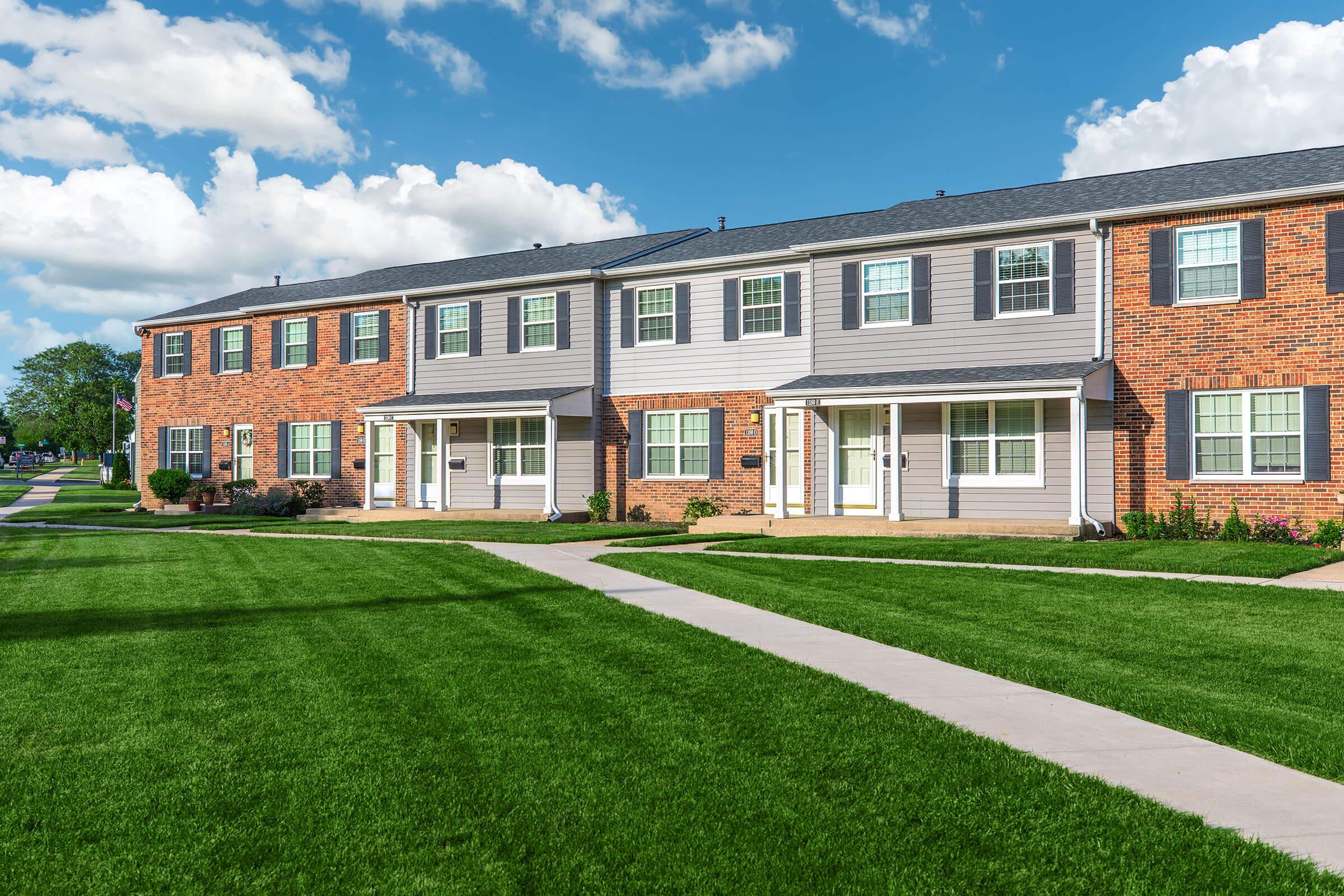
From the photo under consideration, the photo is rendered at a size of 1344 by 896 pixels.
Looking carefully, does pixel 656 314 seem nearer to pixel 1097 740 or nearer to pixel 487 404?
pixel 487 404

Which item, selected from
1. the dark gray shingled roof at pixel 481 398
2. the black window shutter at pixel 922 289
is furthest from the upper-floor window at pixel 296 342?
the black window shutter at pixel 922 289

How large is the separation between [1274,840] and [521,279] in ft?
65.2

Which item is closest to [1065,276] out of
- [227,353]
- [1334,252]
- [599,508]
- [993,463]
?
[993,463]

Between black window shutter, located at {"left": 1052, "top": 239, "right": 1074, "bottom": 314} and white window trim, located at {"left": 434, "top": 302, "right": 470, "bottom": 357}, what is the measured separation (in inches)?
508

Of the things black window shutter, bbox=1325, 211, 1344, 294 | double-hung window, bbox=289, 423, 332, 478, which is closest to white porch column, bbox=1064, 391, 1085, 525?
black window shutter, bbox=1325, 211, 1344, 294

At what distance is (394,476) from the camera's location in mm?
24328

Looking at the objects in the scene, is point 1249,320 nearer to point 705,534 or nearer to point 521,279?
point 705,534

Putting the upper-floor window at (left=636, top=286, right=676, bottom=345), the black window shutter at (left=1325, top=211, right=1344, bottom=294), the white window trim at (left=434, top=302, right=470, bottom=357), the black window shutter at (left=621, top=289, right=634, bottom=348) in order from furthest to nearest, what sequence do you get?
1. the white window trim at (left=434, top=302, right=470, bottom=357)
2. the black window shutter at (left=621, top=289, right=634, bottom=348)
3. the upper-floor window at (left=636, top=286, right=676, bottom=345)
4. the black window shutter at (left=1325, top=211, right=1344, bottom=294)

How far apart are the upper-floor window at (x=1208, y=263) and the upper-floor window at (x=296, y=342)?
2008 centimetres

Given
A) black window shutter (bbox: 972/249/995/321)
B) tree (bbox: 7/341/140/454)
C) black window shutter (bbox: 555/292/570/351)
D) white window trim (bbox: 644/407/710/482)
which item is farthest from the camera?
tree (bbox: 7/341/140/454)

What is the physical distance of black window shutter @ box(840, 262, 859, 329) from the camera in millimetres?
18562

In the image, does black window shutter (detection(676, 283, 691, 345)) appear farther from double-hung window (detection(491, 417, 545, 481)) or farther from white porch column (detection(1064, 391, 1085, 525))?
white porch column (detection(1064, 391, 1085, 525))

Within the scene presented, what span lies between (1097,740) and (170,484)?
86.8 feet

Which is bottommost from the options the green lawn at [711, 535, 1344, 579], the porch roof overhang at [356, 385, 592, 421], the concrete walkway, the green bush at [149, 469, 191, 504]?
the concrete walkway
